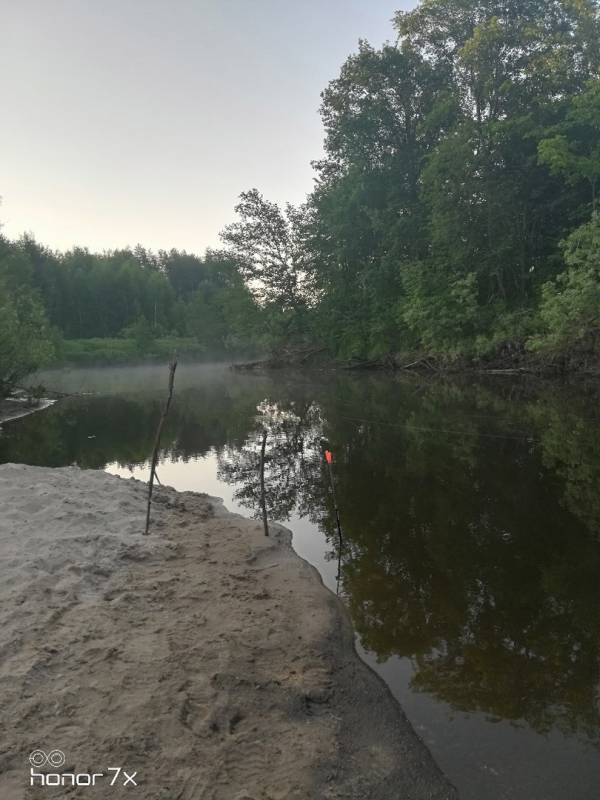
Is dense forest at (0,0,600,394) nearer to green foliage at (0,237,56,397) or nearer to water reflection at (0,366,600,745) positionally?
green foliage at (0,237,56,397)

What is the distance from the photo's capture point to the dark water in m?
3.81

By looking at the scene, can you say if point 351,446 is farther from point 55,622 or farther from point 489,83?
point 489,83

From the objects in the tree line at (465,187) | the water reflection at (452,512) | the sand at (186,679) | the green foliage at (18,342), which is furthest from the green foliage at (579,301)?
the green foliage at (18,342)

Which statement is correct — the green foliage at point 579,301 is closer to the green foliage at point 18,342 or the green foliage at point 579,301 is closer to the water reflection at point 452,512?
the water reflection at point 452,512

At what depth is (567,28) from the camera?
30.7 metres

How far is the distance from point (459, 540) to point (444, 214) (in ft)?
95.6

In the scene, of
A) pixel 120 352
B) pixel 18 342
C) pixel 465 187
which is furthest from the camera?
pixel 120 352

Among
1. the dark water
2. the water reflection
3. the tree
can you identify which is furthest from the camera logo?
the tree

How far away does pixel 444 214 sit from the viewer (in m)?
32.2

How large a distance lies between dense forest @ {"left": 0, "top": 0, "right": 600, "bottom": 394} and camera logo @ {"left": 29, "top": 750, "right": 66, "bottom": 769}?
23.6 metres

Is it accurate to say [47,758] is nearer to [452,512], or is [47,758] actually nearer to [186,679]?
[186,679]

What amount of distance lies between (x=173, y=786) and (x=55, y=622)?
8.15 ft

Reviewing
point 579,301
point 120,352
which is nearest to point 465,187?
point 579,301

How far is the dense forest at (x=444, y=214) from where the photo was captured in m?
26.5
